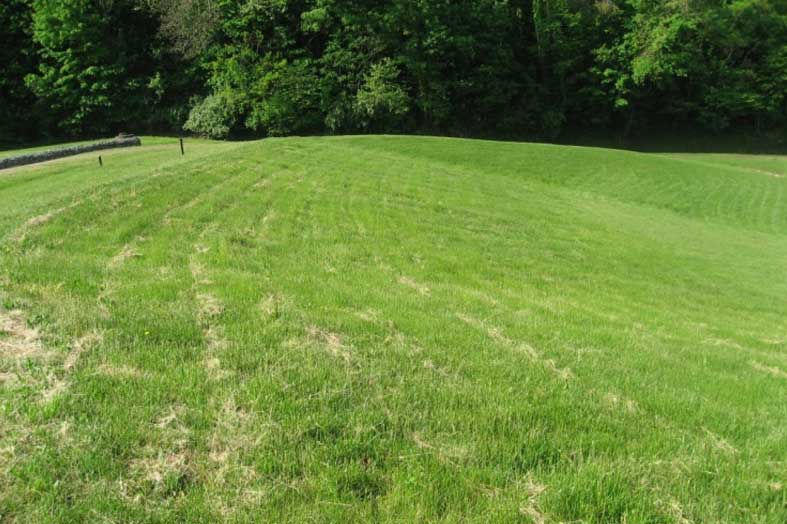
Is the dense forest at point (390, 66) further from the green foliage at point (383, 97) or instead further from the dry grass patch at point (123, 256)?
the dry grass patch at point (123, 256)

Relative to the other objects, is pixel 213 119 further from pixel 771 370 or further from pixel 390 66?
pixel 771 370

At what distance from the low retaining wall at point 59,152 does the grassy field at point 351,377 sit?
633 inches

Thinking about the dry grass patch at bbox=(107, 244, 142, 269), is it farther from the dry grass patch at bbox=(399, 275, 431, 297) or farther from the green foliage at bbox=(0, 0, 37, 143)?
the green foliage at bbox=(0, 0, 37, 143)

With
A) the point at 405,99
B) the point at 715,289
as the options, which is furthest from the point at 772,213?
the point at 405,99

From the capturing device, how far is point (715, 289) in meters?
11.8

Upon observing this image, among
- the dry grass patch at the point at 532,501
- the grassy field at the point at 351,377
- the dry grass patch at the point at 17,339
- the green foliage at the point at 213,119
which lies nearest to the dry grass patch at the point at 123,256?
the grassy field at the point at 351,377

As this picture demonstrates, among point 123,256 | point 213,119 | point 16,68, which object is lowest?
point 123,256

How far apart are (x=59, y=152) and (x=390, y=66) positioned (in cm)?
3122

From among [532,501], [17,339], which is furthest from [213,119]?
[532,501]

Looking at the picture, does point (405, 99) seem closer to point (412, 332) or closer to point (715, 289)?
point (715, 289)

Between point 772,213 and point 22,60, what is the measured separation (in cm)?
6308

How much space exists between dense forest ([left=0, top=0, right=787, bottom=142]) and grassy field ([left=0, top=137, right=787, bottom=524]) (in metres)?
38.0

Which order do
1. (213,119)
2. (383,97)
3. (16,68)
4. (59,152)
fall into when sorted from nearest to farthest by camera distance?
(59,152) → (213,119) → (383,97) → (16,68)

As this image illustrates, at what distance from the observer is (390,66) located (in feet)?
154
